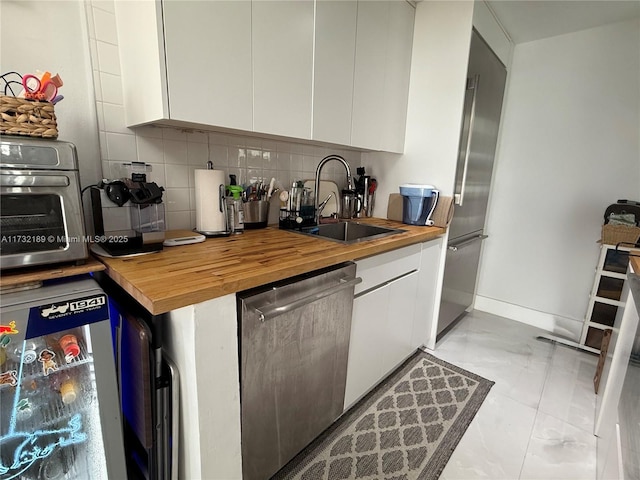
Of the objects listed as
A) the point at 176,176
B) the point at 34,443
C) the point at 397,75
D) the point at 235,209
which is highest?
the point at 397,75

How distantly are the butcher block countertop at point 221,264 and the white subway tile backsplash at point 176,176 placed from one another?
0.77 feet

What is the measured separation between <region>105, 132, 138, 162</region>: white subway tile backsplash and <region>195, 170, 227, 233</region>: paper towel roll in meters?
0.27

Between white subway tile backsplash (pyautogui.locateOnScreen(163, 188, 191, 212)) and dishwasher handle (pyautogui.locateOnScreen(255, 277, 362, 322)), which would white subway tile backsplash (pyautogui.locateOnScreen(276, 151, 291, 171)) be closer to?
white subway tile backsplash (pyautogui.locateOnScreen(163, 188, 191, 212))

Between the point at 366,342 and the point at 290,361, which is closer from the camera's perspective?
the point at 290,361

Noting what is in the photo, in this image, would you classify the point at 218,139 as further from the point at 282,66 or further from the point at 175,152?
the point at 282,66

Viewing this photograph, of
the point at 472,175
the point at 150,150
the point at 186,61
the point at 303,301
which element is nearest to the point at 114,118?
the point at 150,150

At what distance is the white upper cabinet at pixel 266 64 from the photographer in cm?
105

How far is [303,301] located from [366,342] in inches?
24.4

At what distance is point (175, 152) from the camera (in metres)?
1.41

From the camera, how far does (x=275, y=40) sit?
1289 millimetres

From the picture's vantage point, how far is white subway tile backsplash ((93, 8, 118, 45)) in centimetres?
116

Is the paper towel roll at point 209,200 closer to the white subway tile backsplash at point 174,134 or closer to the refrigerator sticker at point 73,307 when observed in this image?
the white subway tile backsplash at point 174,134

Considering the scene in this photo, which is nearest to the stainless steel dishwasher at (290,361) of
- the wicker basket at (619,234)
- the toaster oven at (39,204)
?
the toaster oven at (39,204)

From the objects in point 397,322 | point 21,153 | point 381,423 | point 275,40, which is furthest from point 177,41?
point 381,423
